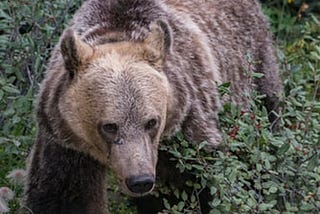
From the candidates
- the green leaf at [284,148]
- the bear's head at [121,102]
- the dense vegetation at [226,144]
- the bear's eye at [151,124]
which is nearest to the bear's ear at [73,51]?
the bear's head at [121,102]

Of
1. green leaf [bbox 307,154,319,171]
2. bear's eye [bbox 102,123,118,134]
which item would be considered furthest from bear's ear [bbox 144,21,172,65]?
green leaf [bbox 307,154,319,171]

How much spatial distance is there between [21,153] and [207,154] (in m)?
1.66

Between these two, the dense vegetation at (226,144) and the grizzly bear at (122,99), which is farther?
the dense vegetation at (226,144)

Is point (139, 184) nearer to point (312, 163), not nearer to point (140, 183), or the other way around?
point (140, 183)

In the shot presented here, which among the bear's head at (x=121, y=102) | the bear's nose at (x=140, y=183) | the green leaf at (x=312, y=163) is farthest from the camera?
the green leaf at (x=312, y=163)

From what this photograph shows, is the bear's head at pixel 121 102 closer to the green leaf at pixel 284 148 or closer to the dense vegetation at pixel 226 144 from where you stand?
the dense vegetation at pixel 226 144

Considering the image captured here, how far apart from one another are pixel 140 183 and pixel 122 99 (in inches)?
18.8

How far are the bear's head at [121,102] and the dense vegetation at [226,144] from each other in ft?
1.11

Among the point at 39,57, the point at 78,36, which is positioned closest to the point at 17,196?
the point at 39,57

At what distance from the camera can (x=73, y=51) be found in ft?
19.2

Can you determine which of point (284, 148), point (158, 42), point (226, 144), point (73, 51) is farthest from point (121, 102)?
point (284, 148)

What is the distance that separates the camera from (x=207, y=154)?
632 cm

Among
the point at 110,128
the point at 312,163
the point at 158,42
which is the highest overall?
the point at 158,42

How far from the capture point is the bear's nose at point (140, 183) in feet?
18.0
